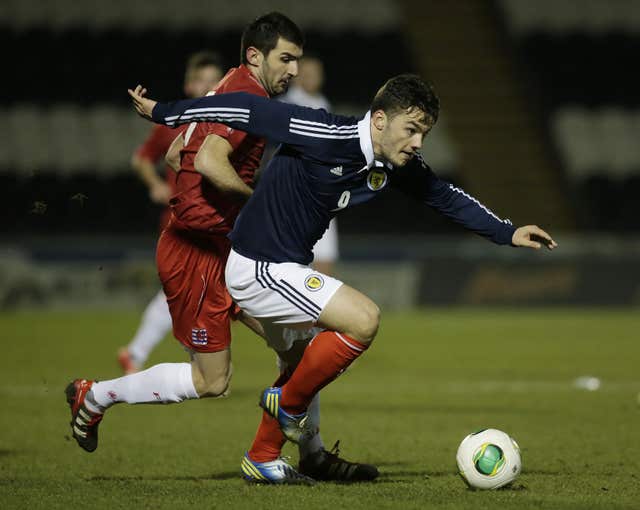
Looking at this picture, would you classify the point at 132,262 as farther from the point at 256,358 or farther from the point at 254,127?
the point at 254,127

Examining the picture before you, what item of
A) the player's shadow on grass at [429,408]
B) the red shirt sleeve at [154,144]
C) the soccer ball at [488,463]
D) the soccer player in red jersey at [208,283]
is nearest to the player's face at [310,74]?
the red shirt sleeve at [154,144]

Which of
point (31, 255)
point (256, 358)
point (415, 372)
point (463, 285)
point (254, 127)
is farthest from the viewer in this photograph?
point (463, 285)

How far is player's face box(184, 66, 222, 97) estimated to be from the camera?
7.36m

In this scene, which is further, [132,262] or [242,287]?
[132,262]

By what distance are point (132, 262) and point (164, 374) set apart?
10.4 m

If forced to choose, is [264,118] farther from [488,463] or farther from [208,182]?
[488,463]

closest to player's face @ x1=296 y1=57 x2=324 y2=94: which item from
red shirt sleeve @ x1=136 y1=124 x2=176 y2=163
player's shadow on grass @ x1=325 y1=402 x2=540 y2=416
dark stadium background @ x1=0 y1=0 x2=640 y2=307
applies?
red shirt sleeve @ x1=136 y1=124 x2=176 y2=163

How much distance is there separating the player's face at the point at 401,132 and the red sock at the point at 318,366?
0.77 meters

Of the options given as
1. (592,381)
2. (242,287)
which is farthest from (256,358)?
(242,287)

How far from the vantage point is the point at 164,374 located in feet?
16.5

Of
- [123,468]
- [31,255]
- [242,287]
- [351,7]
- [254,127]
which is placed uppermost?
[351,7]

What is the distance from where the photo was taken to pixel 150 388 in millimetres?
5031

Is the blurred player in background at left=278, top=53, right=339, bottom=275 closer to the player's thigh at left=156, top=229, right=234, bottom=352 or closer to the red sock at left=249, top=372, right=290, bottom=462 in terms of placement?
the player's thigh at left=156, top=229, right=234, bottom=352

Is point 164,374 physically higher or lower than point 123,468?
higher
